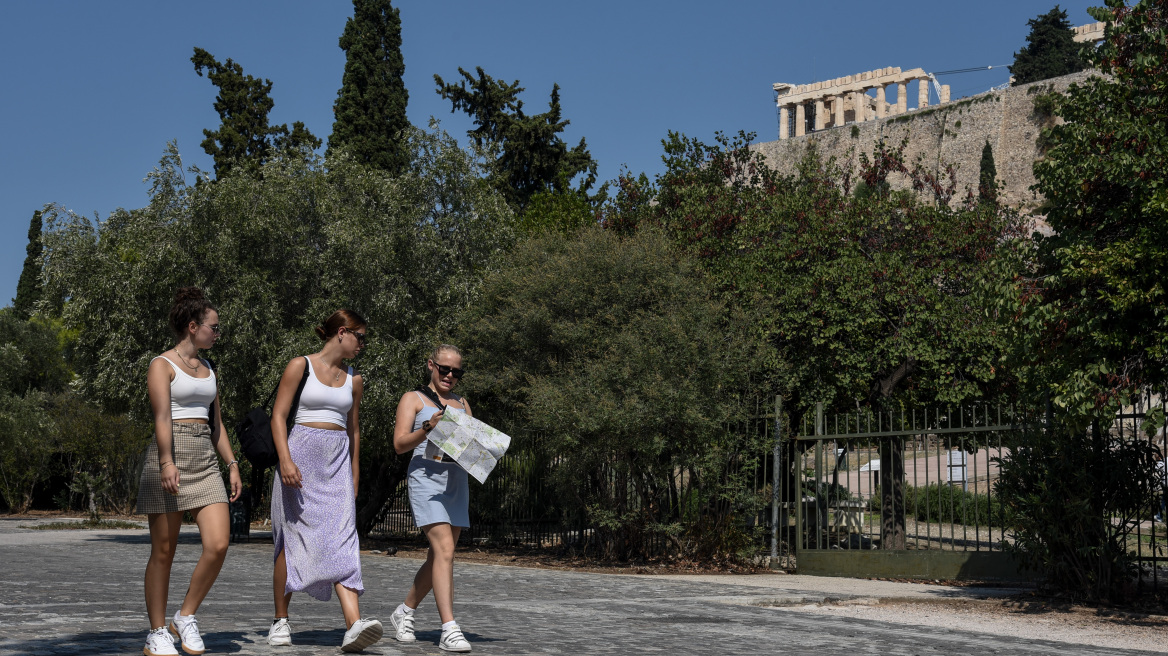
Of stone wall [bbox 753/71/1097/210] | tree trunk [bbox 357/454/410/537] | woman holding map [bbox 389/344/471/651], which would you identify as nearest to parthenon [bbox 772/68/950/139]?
stone wall [bbox 753/71/1097/210]

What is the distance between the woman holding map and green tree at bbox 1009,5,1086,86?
266 feet

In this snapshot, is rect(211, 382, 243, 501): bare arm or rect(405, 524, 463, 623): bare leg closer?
rect(211, 382, 243, 501): bare arm

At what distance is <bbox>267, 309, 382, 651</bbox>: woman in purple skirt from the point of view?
5195 mm

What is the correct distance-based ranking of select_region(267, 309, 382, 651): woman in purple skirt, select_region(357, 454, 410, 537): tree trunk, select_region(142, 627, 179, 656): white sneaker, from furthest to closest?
select_region(357, 454, 410, 537): tree trunk, select_region(267, 309, 382, 651): woman in purple skirt, select_region(142, 627, 179, 656): white sneaker

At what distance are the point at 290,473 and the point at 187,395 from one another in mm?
604

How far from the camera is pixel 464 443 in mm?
5574

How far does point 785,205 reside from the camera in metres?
16.9

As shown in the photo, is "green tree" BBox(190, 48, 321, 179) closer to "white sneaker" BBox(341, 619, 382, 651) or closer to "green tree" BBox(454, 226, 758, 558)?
"green tree" BBox(454, 226, 758, 558)

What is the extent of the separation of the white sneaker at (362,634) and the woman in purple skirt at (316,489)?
0.15 m

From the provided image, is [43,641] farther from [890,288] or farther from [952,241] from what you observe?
[952,241]

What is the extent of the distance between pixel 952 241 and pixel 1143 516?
317 inches

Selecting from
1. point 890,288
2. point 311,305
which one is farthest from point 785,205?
point 311,305

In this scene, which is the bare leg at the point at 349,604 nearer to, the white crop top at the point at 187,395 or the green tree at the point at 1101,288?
the white crop top at the point at 187,395

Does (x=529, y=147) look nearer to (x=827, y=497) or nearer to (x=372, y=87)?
(x=372, y=87)
